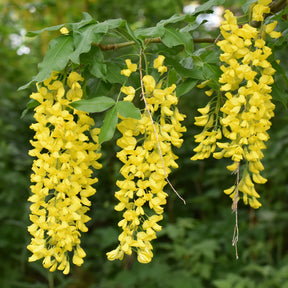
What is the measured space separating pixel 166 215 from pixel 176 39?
1.73m

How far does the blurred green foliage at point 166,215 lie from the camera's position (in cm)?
260

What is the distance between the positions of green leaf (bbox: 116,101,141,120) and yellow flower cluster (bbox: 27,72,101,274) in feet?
0.38

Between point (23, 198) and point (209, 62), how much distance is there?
101 inches

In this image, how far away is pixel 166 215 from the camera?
2.50 meters

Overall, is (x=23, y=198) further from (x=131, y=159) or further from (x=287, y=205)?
(x=131, y=159)

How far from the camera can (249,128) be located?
2.86 feet

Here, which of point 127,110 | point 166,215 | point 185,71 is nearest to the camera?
point 127,110

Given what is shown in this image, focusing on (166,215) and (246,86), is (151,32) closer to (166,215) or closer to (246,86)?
(246,86)

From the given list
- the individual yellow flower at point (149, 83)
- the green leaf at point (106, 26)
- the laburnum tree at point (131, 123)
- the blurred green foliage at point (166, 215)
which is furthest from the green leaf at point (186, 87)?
the blurred green foliage at point (166, 215)

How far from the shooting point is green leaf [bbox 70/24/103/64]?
872 mm

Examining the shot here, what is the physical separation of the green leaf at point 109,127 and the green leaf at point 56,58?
0.16 m

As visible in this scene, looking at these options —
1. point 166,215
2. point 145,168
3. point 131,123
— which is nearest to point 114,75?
point 131,123

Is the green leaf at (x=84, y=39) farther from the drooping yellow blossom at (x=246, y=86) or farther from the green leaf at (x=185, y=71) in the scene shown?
the drooping yellow blossom at (x=246, y=86)

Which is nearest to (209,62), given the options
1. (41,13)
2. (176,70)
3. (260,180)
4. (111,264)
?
(176,70)
